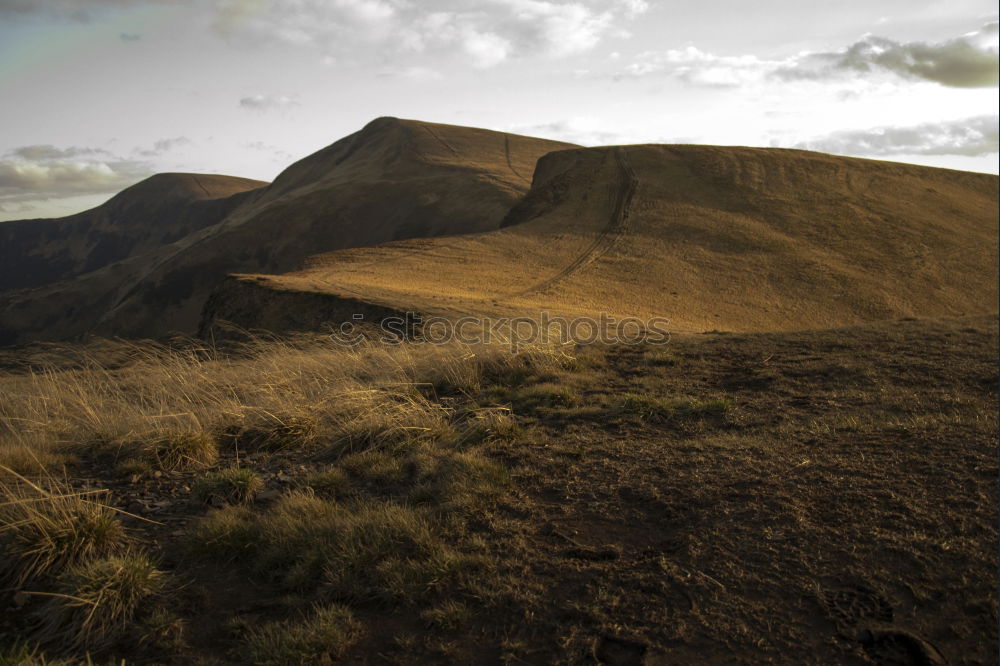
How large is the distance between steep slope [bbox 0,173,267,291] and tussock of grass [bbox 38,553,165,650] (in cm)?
A: 9797

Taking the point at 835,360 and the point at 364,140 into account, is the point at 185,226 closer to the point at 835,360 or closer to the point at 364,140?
the point at 364,140

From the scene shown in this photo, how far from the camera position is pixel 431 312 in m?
13.2

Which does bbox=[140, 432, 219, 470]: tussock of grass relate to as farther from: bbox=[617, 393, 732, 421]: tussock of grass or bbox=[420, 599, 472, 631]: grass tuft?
bbox=[617, 393, 732, 421]: tussock of grass

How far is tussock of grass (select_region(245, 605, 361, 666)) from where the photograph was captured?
2.85 meters

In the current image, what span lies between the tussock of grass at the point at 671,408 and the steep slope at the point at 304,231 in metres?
36.7

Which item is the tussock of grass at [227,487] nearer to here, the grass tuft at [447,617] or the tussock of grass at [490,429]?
the tussock of grass at [490,429]

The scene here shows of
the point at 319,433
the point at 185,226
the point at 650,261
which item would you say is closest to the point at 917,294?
the point at 650,261

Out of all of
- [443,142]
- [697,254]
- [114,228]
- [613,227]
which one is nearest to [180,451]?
[697,254]

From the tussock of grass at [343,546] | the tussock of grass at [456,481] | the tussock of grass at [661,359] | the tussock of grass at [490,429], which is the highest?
the tussock of grass at [661,359]

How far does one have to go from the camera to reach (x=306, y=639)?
293 centimetres

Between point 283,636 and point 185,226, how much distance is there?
103 meters

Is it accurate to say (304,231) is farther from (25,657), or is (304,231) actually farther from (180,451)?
(25,657)

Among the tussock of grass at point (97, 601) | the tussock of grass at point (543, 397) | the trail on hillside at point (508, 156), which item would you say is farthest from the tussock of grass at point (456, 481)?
the trail on hillside at point (508, 156)

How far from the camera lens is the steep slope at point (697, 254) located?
58.5 feet
